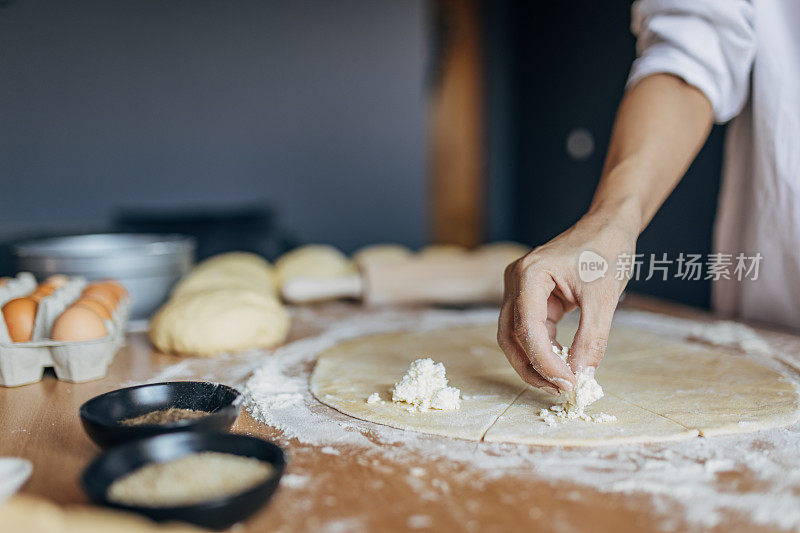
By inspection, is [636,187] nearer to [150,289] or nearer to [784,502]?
[784,502]

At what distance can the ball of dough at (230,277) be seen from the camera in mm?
1874

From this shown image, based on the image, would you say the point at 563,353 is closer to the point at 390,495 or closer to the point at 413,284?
the point at 390,495

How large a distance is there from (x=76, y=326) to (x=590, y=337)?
0.95 m

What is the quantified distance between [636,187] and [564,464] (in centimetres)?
71

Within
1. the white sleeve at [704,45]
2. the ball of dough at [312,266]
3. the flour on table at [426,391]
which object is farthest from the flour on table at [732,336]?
the ball of dough at [312,266]

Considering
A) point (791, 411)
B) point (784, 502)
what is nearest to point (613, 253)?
point (791, 411)

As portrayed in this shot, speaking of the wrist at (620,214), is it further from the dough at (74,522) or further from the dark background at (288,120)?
the dark background at (288,120)

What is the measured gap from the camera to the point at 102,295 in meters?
1.45

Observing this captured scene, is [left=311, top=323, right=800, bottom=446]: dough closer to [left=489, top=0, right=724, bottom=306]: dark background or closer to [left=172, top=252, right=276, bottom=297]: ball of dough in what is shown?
[left=172, top=252, right=276, bottom=297]: ball of dough

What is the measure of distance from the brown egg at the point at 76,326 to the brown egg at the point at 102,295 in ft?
0.48

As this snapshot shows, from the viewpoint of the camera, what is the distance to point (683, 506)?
0.73m

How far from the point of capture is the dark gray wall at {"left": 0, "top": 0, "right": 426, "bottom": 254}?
320cm

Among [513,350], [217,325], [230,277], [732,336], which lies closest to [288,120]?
[230,277]

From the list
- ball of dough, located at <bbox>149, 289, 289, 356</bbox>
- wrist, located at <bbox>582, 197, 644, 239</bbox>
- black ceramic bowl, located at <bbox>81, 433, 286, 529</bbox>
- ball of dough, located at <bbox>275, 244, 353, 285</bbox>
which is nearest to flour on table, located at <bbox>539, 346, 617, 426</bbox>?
wrist, located at <bbox>582, 197, 644, 239</bbox>
